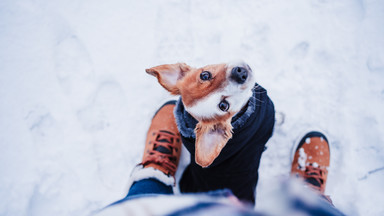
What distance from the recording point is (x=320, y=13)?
2.41 metres

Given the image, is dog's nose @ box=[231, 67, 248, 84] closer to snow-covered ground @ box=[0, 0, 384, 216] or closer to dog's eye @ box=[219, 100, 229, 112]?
dog's eye @ box=[219, 100, 229, 112]

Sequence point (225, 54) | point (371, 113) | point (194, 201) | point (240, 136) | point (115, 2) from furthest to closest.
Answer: point (115, 2), point (225, 54), point (371, 113), point (240, 136), point (194, 201)

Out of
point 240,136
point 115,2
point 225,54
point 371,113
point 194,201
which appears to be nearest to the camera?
point 194,201

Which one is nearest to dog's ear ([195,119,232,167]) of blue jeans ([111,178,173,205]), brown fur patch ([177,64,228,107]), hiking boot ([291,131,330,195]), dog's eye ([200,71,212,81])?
brown fur patch ([177,64,228,107])

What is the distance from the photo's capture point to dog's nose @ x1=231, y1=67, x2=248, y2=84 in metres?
1.45

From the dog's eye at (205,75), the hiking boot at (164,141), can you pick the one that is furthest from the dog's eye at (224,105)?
the hiking boot at (164,141)

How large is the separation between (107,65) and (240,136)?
1.78 meters

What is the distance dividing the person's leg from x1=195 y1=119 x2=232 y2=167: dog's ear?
2.62 feet

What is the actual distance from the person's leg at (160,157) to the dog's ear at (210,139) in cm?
80

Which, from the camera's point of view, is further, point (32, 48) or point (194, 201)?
point (32, 48)

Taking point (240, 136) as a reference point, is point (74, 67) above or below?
above

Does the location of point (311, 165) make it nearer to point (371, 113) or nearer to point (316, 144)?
point (316, 144)

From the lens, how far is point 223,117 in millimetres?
1495

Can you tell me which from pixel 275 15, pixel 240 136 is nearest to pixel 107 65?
pixel 240 136
